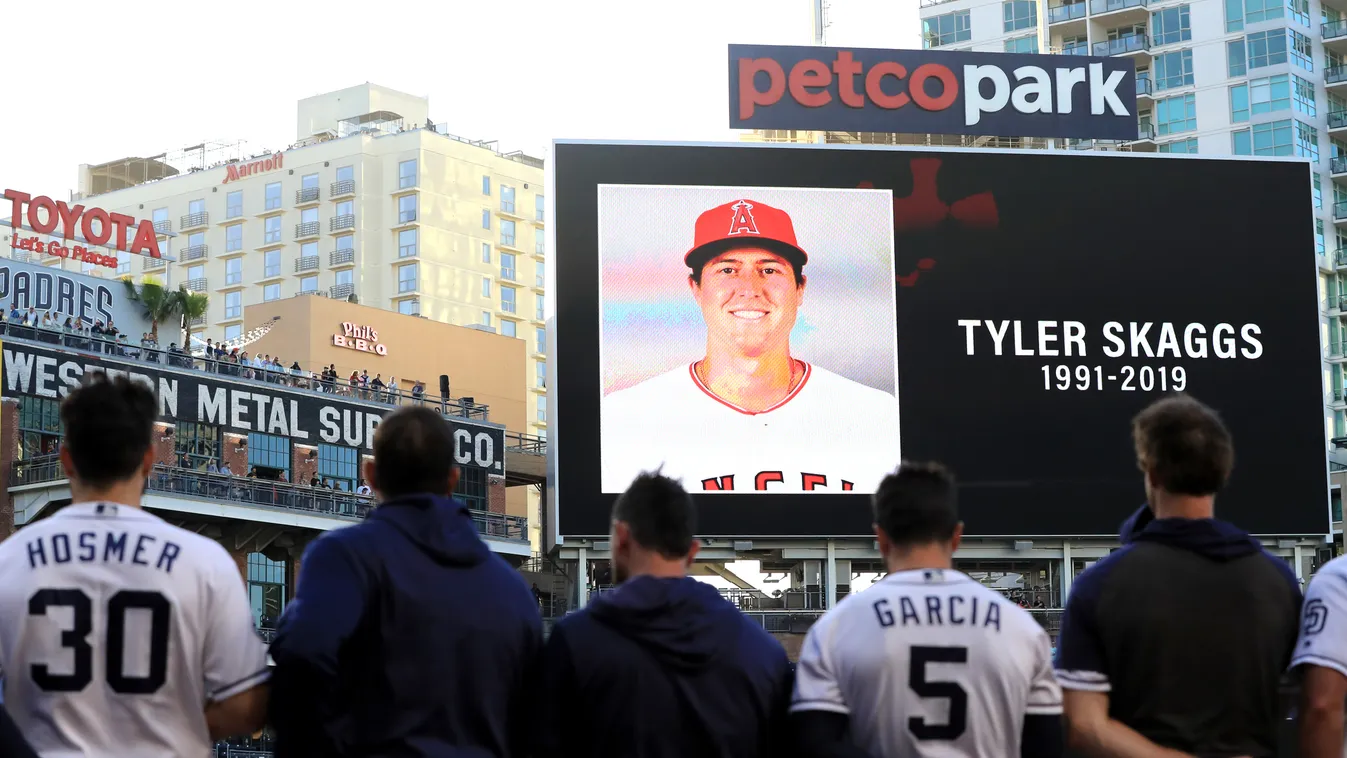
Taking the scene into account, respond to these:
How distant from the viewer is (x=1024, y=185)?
134 ft

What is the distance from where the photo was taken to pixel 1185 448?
20.0 ft

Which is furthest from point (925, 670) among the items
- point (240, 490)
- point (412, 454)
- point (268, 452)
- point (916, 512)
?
point (268, 452)

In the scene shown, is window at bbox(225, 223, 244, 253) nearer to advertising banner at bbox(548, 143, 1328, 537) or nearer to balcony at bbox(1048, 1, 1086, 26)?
balcony at bbox(1048, 1, 1086, 26)

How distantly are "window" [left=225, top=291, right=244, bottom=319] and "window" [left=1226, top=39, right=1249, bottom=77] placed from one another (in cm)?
5027

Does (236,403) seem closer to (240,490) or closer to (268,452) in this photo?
(268,452)

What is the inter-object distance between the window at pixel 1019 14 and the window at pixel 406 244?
1213 inches

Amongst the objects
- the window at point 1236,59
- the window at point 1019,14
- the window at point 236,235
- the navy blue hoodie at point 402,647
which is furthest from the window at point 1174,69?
the navy blue hoodie at point 402,647

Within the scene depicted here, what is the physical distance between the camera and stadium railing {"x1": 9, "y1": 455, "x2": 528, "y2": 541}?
47094 mm

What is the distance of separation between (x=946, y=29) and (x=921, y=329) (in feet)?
188

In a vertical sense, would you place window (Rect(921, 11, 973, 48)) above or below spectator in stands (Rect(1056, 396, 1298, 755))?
above

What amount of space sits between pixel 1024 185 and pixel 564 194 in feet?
32.4

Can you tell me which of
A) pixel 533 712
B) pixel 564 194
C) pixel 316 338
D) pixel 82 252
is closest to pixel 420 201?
pixel 316 338

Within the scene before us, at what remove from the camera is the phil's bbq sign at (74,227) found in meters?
61.1

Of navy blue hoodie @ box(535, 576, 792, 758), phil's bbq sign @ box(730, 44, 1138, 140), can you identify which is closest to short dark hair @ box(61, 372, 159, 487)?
navy blue hoodie @ box(535, 576, 792, 758)
